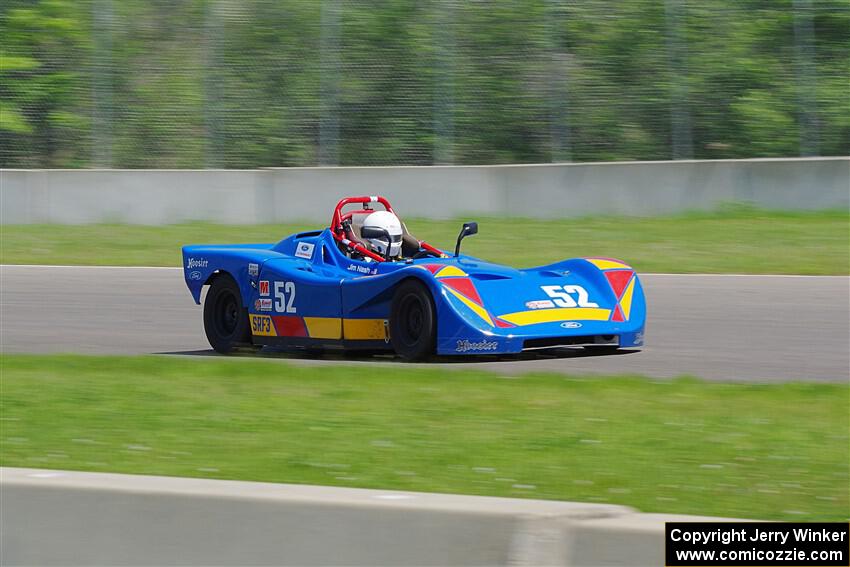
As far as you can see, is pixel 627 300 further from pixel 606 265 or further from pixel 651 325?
pixel 651 325

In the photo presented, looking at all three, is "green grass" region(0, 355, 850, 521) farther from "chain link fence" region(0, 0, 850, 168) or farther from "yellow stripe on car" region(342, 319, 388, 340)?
"chain link fence" region(0, 0, 850, 168)

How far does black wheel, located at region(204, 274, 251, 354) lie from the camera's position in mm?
10734

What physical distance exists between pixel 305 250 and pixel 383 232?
2.29 feet

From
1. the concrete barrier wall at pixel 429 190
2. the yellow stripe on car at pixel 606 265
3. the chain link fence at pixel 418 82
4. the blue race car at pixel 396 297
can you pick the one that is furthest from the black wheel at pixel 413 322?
the chain link fence at pixel 418 82

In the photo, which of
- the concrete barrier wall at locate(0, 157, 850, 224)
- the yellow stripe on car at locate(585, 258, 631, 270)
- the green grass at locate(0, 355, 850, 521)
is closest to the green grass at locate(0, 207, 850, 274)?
the concrete barrier wall at locate(0, 157, 850, 224)

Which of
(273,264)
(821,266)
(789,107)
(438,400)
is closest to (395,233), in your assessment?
(273,264)

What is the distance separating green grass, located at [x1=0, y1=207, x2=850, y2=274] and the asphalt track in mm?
1193

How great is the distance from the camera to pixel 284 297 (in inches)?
404

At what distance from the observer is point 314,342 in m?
10.1

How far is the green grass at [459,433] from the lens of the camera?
5.39m

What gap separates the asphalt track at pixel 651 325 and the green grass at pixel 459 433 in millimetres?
846

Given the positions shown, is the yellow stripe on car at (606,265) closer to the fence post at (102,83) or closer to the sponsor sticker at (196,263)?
the sponsor sticker at (196,263)

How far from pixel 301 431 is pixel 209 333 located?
442cm

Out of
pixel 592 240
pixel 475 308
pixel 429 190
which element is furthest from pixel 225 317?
pixel 429 190
